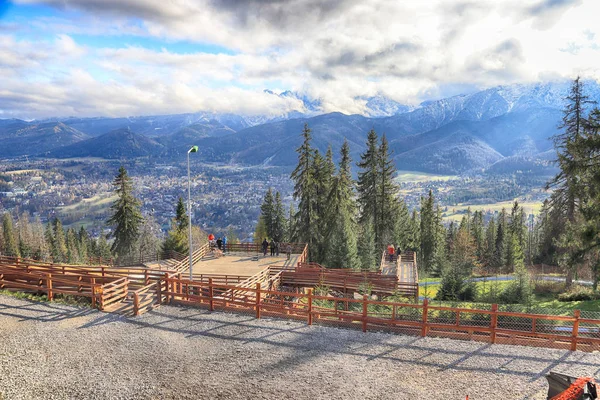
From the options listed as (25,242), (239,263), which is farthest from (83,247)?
(239,263)

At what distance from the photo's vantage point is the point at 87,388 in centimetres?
1129

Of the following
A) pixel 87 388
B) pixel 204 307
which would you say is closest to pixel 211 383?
pixel 87 388

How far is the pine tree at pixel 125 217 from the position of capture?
150ft

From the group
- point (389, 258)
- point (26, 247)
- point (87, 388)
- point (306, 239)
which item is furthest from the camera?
point (26, 247)

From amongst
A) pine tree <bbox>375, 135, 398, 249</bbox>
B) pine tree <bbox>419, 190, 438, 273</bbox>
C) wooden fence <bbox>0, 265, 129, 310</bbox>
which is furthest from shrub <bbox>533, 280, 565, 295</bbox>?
wooden fence <bbox>0, 265, 129, 310</bbox>

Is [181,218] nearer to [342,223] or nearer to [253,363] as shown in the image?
[342,223]

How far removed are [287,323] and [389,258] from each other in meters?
20.4

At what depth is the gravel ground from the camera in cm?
1098

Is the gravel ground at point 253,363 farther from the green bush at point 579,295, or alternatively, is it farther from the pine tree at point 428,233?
the pine tree at point 428,233

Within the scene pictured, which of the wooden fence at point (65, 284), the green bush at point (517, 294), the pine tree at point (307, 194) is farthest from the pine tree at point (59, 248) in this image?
the green bush at point (517, 294)

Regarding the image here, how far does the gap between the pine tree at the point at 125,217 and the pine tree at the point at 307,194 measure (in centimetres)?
2150

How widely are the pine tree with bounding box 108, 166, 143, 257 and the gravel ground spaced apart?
104 ft

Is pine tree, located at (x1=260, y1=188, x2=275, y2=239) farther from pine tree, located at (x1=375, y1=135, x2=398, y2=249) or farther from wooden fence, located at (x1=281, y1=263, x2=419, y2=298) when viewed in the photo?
wooden fence, located at (x1=281, y1=263, x2=419, y2=298)

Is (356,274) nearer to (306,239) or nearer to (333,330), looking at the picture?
(333,330)
